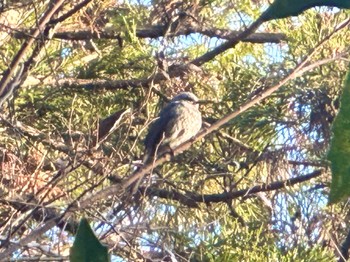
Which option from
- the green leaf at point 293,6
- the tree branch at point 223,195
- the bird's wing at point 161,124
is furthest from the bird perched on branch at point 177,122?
the green leaf at point 293,6

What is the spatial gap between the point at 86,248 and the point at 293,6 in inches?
3.1

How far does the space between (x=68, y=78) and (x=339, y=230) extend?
128cm

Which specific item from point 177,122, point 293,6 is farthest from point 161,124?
point 293,6

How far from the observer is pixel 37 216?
292 centimetres

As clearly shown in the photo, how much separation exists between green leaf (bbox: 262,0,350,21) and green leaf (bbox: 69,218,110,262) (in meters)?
0.07

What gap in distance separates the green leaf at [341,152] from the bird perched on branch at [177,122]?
3.13 m

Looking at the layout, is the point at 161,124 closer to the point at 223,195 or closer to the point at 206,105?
the point at 206,105

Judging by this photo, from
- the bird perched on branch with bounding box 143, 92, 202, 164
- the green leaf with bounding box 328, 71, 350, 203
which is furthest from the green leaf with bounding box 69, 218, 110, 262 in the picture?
the bird perched on branch with bounding box 143, 92, 202, 164

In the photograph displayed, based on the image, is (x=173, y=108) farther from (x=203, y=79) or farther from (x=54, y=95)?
(x=54, y=95)

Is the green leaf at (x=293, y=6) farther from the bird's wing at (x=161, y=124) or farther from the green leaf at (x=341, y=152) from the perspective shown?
the bird's wing at (x=161, y=124)

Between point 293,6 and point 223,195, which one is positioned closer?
point 293,6

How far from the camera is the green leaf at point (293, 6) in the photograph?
0.21m

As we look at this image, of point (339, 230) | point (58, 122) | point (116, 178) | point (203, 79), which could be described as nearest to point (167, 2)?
point (203, 79)

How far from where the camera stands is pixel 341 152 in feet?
0.69
